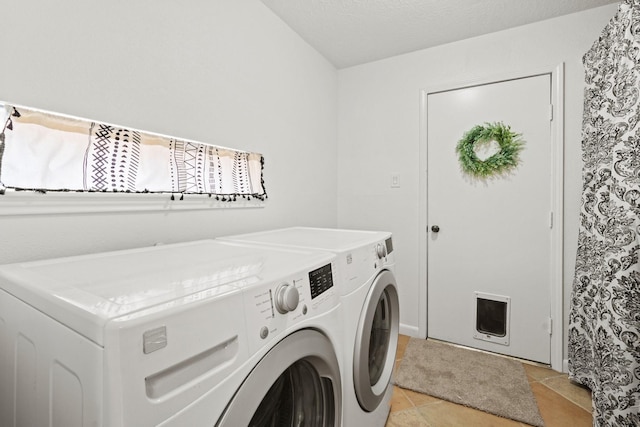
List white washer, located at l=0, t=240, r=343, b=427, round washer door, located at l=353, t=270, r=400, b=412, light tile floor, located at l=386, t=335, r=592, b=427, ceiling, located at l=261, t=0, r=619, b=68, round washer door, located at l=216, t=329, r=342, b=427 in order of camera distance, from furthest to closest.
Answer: ceiling, located at l=261, t=0, r=619, b=68, light tile floor, located at l=386, t=335, r=592, b=427, round washer door, located at l=353, t=270, r=400, b=412, round washer door, located at l=216, t=329, r=342, b=427, white washer, located at l=0, t=240, r=343, b=427

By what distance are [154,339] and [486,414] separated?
1.93 meters

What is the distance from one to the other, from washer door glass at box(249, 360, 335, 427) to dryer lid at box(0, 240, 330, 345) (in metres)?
0.33

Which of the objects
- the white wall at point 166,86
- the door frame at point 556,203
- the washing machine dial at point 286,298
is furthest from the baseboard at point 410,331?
the washing machine dial at point 286,298

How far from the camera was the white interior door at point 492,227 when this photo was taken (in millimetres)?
2174

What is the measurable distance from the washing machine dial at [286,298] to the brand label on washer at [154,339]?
0.87 feet

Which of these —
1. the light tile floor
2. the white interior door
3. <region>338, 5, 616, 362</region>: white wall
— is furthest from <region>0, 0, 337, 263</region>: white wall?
the light tile floor

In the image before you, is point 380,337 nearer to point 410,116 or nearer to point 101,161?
point 101,161

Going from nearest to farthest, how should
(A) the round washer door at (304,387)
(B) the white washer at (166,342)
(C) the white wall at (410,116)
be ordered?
1. (B) the white washer at (166,342)
2. (A) the round washer door at (304,387)
3. (C) the white wall at (410,116)

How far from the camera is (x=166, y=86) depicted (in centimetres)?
136

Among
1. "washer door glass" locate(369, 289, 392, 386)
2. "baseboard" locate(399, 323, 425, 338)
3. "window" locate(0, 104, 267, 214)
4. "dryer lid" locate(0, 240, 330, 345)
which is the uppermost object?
"window" locate(0, 104, 267, 214)

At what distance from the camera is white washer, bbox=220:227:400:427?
1062 millimetres

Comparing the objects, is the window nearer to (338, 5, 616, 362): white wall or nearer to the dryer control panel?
the dryer control panel

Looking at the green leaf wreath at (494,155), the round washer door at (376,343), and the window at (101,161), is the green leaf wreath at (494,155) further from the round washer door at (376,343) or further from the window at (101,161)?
the window at (101,161)

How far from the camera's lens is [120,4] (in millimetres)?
1175
